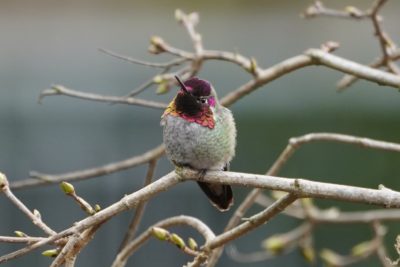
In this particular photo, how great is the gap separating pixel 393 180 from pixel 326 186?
13.6 ft

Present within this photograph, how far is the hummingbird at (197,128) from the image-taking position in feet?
10.0

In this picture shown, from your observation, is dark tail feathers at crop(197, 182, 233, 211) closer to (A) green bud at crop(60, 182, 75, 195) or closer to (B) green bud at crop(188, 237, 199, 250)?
(B) green bud at crop(188, 237, 199, 250)

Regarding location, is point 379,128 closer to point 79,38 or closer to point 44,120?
point 44,120

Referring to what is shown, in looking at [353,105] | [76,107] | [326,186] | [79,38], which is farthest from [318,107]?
[326,186]

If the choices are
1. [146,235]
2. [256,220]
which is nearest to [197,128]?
[146,235]

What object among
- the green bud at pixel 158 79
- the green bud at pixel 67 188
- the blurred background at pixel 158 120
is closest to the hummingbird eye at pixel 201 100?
the green bud at pixel 158 79

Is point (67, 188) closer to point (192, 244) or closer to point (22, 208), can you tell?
point (22, 208)

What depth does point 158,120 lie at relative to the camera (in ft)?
22.1

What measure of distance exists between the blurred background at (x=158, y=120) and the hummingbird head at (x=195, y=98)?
2.59 metres

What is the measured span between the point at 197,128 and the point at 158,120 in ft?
11.9

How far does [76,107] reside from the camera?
7.13 metres

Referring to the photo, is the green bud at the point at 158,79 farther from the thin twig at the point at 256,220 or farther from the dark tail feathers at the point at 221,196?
the thin twig at the point at 256,220

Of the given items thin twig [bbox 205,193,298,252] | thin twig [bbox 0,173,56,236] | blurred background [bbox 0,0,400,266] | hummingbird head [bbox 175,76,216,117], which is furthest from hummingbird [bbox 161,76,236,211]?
blurred background [bbox 0,0,400,266]

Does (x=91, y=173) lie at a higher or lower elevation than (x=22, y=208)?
lower
